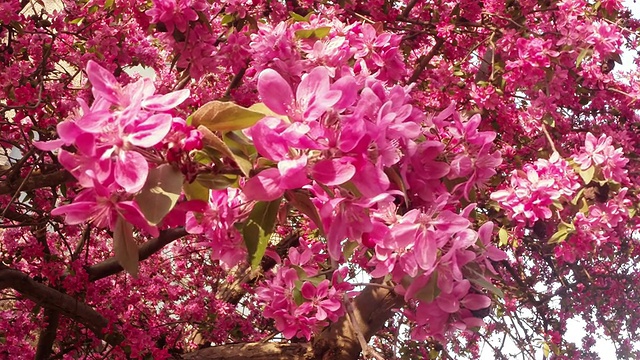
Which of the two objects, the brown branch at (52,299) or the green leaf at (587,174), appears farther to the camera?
the brown branch at (52,299)

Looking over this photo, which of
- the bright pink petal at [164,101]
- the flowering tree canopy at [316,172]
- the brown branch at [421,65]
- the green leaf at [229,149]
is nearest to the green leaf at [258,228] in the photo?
the flowering tree canopy at [316,172]

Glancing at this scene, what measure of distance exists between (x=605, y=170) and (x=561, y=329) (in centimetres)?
373

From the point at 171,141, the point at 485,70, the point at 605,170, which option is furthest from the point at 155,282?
the point at 171,141

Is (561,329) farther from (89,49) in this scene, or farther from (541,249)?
(89,49)

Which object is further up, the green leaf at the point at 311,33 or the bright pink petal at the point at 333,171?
the green leaf at the point at 311,33

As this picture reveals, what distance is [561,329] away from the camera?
5938mm

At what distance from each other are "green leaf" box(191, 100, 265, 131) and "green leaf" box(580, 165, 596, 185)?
2038 mm

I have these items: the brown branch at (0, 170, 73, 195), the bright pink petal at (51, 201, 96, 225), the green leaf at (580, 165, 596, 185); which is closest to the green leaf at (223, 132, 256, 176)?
the bright pink petal at (51, 201, 96, 225)

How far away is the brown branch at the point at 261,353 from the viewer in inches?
132

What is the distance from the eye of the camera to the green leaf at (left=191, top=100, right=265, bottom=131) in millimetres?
957

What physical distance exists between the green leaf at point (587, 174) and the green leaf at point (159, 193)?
7.08 feet

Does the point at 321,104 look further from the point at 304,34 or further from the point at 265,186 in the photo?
the point at 304,34

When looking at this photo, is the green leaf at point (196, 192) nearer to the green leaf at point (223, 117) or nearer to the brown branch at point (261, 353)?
the green leaf at point (223, 117)

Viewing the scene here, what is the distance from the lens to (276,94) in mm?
984
